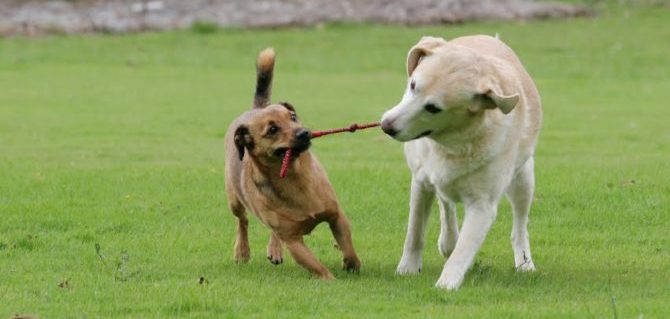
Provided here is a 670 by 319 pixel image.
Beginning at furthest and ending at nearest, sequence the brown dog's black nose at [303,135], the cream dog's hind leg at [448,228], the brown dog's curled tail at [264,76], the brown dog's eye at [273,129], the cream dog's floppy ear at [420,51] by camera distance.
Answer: the brown dog's curled tail at [264,76] < the cream dog's hind leg at [448,228] < the brown dog's eye at [273,129] < the brown dog's black nose at [303,135] < the cream dog's floppy ear at [420,51]

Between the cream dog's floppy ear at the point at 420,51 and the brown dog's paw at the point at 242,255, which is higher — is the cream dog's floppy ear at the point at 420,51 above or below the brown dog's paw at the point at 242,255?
above

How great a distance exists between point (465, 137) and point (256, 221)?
3814 millimetres

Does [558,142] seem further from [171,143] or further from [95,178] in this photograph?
[95,178]

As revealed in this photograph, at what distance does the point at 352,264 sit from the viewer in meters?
9.48

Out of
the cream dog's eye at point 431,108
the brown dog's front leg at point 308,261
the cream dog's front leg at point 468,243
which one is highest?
the cream dog's eye at point 431,108

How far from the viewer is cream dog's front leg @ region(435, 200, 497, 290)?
8.65 m

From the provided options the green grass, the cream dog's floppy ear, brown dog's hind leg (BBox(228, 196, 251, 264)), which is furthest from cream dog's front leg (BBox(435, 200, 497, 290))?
brown dog's hind leg (BBox(228, 196, 251, 264))

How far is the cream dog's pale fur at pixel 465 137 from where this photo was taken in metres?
8.26

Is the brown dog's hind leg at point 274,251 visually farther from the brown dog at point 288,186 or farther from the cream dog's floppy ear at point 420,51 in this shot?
the cream dog's floppy ear at point 420,51

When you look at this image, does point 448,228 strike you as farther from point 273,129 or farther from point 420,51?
point 420,51

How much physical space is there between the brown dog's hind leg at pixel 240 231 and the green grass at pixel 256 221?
13 cm

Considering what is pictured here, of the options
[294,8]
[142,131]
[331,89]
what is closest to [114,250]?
[142,131]

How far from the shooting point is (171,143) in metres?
17.7

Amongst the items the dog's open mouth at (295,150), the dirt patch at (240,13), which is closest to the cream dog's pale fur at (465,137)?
the dog's open mouth at (295,150)
